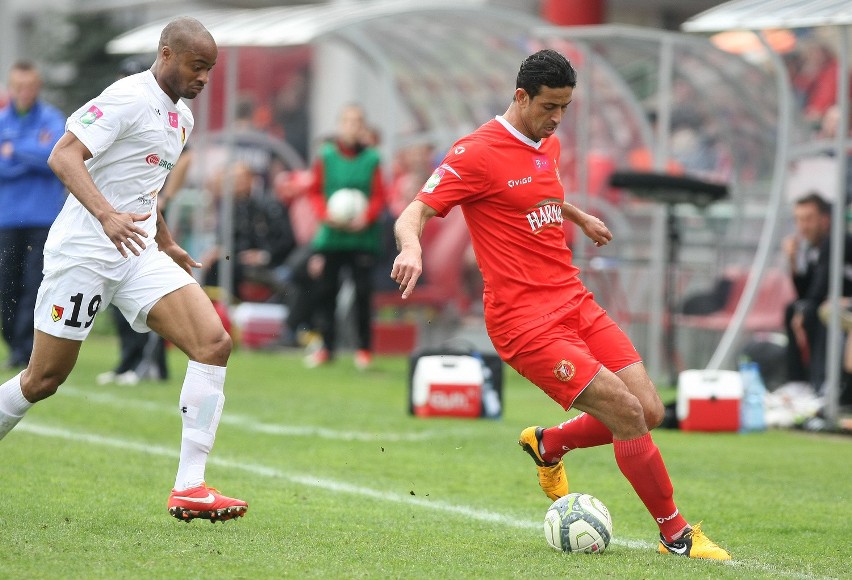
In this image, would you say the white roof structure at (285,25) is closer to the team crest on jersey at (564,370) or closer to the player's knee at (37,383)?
the player's knee at (37,383)

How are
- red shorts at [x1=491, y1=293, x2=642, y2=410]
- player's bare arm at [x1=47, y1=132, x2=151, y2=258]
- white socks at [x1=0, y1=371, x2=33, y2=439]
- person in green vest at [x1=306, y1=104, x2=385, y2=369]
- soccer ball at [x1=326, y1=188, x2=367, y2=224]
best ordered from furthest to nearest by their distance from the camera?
person in green vest at [x1=306, y1=104, x2=385, y2=369] < soccer ball at [x1=326, y1=188, x2=367, y2=224] < white socks at [x1=0, y1=371, x2=33, y2=439] < red shorts at [x1=491, y1=293, x2=642, y2=410] < player's bare arm at [x1=47, y1=132, x2=151, y2=258]

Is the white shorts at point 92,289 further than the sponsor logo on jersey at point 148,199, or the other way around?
the sponsor logo on jersey at point 148,199

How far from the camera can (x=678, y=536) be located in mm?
6367

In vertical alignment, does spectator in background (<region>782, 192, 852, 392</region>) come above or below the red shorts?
below

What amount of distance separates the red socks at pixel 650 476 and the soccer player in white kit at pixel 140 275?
1.73 metres

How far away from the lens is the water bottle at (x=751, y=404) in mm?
11445

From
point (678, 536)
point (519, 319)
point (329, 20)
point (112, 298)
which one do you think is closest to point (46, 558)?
point (112, 298)

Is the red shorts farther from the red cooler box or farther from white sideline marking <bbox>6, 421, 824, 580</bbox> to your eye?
the red cooler box

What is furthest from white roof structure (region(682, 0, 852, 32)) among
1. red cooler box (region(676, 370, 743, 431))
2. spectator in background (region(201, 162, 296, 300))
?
spectator in background (region(201, 162, 296, 300))

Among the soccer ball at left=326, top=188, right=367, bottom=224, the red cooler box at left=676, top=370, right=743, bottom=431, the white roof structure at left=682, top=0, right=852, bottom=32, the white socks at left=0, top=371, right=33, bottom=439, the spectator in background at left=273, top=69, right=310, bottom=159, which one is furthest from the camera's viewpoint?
the spectator in background at left=273, top=69, right=310, bottom=159

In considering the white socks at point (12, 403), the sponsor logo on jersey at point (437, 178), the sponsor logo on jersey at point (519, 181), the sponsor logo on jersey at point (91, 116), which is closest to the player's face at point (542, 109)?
the sponsor logo on jersey at point (519, 181)

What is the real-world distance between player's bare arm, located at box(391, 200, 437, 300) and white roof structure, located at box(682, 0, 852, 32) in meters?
4.97

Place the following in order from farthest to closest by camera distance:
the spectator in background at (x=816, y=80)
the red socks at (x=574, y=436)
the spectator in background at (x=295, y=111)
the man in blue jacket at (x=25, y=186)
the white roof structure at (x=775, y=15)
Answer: the spectator in background at (x=295, y=111) → the spectator in background at (x=816, y=80) → the man in blue jacket at (x=25, y=186) → the white roof structure at (x=775, y=15) → the red socks at (x=574, y=436)

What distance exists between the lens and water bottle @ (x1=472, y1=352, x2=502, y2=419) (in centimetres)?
1149
